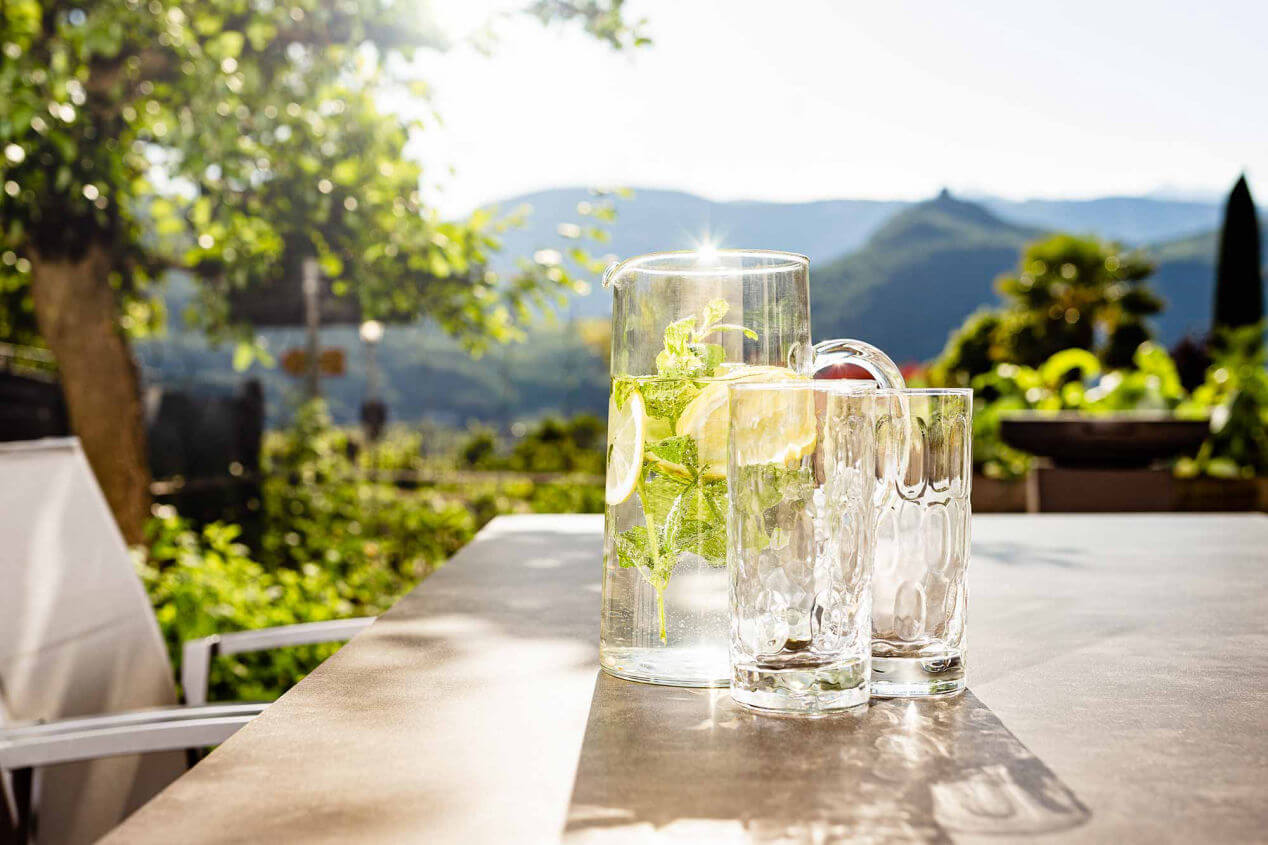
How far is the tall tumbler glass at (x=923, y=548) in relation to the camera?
0.65m

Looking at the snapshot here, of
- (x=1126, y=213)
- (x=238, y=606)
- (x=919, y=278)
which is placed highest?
(x=1126, y=213)

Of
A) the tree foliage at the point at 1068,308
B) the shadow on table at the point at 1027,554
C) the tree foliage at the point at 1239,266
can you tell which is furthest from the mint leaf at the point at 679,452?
the tree foliage at the point at 1068,308

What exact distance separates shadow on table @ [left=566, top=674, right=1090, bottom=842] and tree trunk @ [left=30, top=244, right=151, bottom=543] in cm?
440

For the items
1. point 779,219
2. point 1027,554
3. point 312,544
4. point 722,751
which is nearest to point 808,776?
point 722,751

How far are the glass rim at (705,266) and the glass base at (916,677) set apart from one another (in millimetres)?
263

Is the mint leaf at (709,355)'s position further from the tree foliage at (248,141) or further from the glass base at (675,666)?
the tree foliage at (248,141)

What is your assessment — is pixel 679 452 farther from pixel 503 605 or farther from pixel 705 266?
pixel 503 605

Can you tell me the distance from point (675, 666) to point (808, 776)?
19cm

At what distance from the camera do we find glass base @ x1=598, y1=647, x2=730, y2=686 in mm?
665

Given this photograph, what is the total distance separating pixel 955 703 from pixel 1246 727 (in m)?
0.15

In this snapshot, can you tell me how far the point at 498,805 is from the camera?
0.45 metres

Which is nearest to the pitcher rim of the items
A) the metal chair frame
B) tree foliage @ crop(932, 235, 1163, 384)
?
the metal chair frame

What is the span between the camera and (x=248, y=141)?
384 centimetres

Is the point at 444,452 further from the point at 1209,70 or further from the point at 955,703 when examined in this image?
the point at 1209,70
